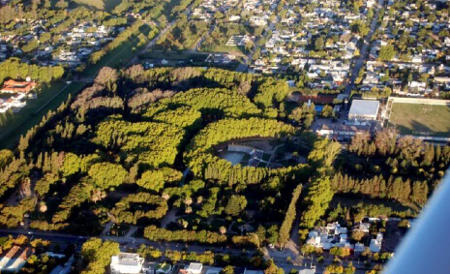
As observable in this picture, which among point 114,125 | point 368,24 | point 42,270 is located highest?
point 368,24

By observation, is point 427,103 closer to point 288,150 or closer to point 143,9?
point 288,150

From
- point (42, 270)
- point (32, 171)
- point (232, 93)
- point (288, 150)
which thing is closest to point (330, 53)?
point (232, 93)

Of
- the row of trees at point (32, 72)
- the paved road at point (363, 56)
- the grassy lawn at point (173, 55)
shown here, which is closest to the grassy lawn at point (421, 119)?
the paved road at point (363, 56)

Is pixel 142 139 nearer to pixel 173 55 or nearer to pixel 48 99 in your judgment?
pixel 48 99

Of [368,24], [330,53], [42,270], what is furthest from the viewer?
[368,24]

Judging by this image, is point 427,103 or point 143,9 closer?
point 427,103

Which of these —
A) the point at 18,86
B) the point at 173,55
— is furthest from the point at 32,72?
the point at 173,55
